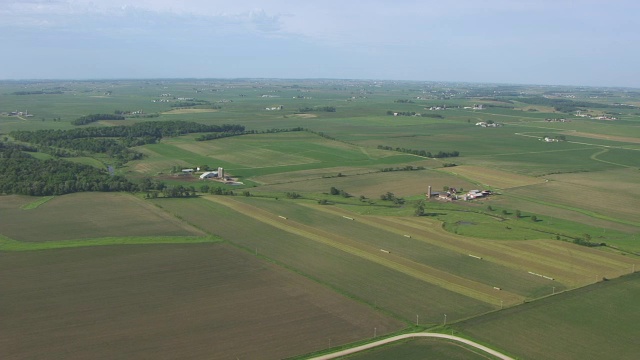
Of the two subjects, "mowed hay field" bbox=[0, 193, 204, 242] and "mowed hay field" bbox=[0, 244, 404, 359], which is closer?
"mowed hay field" bbox=[0, 244, 404, 359]

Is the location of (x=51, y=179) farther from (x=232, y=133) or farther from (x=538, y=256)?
(x=232, y=133)

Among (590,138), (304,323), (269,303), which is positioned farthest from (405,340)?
(590,138)

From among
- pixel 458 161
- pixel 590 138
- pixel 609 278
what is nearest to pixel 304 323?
pixel 609 278

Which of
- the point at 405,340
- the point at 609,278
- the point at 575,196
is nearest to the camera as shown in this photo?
the point at 405,340

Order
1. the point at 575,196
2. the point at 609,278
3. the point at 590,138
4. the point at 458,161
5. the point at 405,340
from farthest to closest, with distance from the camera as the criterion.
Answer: the point at 590,138, the point at 458,161, the point at 575,196, the point at 609,278, the point at 405,340

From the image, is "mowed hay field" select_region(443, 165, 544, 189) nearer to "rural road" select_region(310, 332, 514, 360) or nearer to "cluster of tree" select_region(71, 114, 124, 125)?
"rural road" select_region(310, 332, 514, 360)

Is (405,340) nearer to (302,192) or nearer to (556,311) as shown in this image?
(556,311)

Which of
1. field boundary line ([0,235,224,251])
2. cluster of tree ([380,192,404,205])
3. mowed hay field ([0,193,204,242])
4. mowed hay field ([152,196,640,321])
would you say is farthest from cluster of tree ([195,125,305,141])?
field boundary line ([0,235,224,251])

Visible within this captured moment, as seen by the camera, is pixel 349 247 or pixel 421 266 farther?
pixel 349 247
